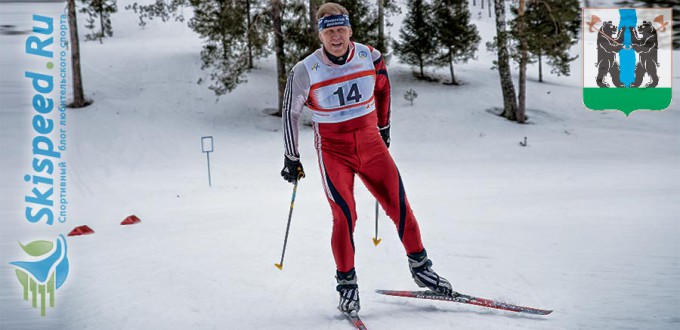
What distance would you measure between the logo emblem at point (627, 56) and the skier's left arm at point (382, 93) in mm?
1370

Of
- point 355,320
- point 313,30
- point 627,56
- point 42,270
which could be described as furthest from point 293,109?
point 313,30

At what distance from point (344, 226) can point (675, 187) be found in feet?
24.8

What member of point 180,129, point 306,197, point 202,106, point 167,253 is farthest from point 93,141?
point 167,253

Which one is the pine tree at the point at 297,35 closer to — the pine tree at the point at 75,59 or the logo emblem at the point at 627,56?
the pine tree at the point at 75,59

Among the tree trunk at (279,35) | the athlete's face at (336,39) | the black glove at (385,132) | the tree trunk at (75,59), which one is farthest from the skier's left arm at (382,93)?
the tree trunk at (75,59)

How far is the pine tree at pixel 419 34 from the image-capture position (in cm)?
2112

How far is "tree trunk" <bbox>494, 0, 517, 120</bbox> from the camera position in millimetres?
15830

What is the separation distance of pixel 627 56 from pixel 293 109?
21.6ft

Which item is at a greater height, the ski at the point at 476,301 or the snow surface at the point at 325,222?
the ski at the point at 476,301

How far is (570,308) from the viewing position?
145 inches

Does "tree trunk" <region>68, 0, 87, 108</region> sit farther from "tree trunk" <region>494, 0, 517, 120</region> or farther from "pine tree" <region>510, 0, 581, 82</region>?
"pine tree" <region>510, 0, 581, 82</region>

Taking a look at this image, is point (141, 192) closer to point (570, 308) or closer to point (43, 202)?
point (43, 202)

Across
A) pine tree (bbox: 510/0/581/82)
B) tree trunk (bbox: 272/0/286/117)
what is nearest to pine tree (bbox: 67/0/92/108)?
tree trunk (bbox: 272/0/286/117)

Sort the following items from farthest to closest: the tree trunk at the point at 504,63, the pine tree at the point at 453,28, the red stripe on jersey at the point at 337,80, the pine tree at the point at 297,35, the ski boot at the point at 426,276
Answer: the pine tree at the point at 453,28, the tree trunk at the point at 504,63, the pine tree at the point at 297,35, the ski boot at the point at 426,276, the red stripe on jersey at the point at 337,80
